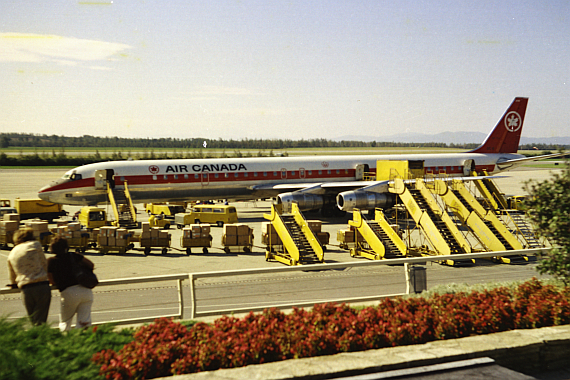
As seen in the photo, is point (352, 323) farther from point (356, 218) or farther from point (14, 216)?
point (14, 216)

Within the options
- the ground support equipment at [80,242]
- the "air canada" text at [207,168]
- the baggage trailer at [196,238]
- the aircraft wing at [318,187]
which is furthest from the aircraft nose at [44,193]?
the baggage trailer at [196,238]

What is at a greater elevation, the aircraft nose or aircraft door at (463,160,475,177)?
aircraft door at (463,160,475,177)

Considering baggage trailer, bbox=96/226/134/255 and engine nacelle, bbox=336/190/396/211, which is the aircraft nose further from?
engine nacelle, bbox=336/190/396/211

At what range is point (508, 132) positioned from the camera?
49.4 metres

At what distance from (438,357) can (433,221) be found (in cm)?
1818

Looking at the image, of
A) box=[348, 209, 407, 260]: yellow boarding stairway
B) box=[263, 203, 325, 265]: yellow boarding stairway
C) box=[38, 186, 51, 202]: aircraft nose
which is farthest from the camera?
box=[38, 186, 51, 202]: aircraft nose

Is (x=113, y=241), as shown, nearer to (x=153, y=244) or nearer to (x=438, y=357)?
(x=153, y=244)

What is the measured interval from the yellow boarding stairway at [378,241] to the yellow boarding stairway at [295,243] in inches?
109

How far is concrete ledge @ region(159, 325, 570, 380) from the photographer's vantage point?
6859 mm

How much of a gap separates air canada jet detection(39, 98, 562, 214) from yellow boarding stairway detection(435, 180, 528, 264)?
7238mm

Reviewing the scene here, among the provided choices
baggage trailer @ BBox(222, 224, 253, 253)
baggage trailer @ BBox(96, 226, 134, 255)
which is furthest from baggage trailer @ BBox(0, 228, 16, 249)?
baggage trailer @ BBox(222, 224, 253, 253)

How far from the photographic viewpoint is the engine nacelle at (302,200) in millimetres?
34969

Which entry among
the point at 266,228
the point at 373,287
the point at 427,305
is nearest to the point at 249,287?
the point at 373,287

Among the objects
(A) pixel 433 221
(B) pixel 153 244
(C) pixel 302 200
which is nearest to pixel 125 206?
(B) pixel 153 244
